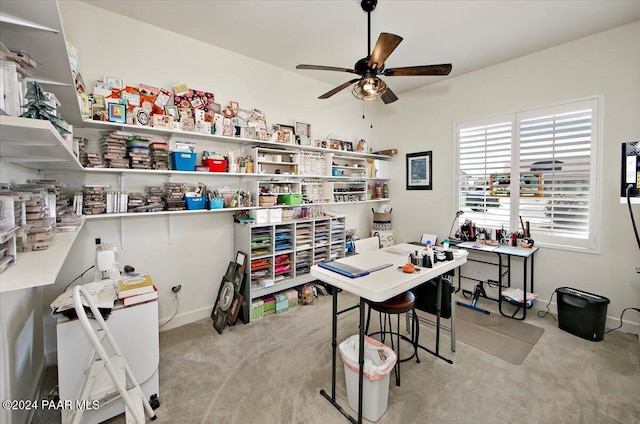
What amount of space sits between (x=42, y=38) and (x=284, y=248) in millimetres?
2701

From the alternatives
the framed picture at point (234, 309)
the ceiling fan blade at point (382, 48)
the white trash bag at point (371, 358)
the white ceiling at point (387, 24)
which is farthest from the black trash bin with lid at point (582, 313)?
the framed picture at point (234, 309)

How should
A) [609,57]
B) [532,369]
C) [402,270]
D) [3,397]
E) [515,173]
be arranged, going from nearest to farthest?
1. [3,397]
2. [402,270]
3. [532,369]
4. [609,57]
5. [515,173]

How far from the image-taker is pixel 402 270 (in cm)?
198

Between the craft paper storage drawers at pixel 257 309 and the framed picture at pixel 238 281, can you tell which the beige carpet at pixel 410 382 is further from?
the framed picture at pixel 238 281

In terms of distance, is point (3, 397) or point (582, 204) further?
point (582, 204)

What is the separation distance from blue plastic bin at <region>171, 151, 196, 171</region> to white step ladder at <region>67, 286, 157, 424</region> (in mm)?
1497

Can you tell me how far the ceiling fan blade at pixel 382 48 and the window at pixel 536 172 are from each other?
2.35 metres

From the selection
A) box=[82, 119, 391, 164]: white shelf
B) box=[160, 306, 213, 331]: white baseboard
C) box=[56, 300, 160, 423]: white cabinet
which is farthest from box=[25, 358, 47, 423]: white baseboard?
box=[82, 119, 391, 164]: white shelf

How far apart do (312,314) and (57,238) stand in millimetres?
2490

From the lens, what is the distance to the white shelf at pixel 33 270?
2.55 ft

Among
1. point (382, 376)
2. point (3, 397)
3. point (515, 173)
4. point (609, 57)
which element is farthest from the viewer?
point (515, 173)

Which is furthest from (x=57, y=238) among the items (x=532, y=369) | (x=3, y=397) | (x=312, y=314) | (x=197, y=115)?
(x=532, y=369)

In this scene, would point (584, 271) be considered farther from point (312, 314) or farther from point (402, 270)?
point (312, 314)

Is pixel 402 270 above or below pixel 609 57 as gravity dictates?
below
